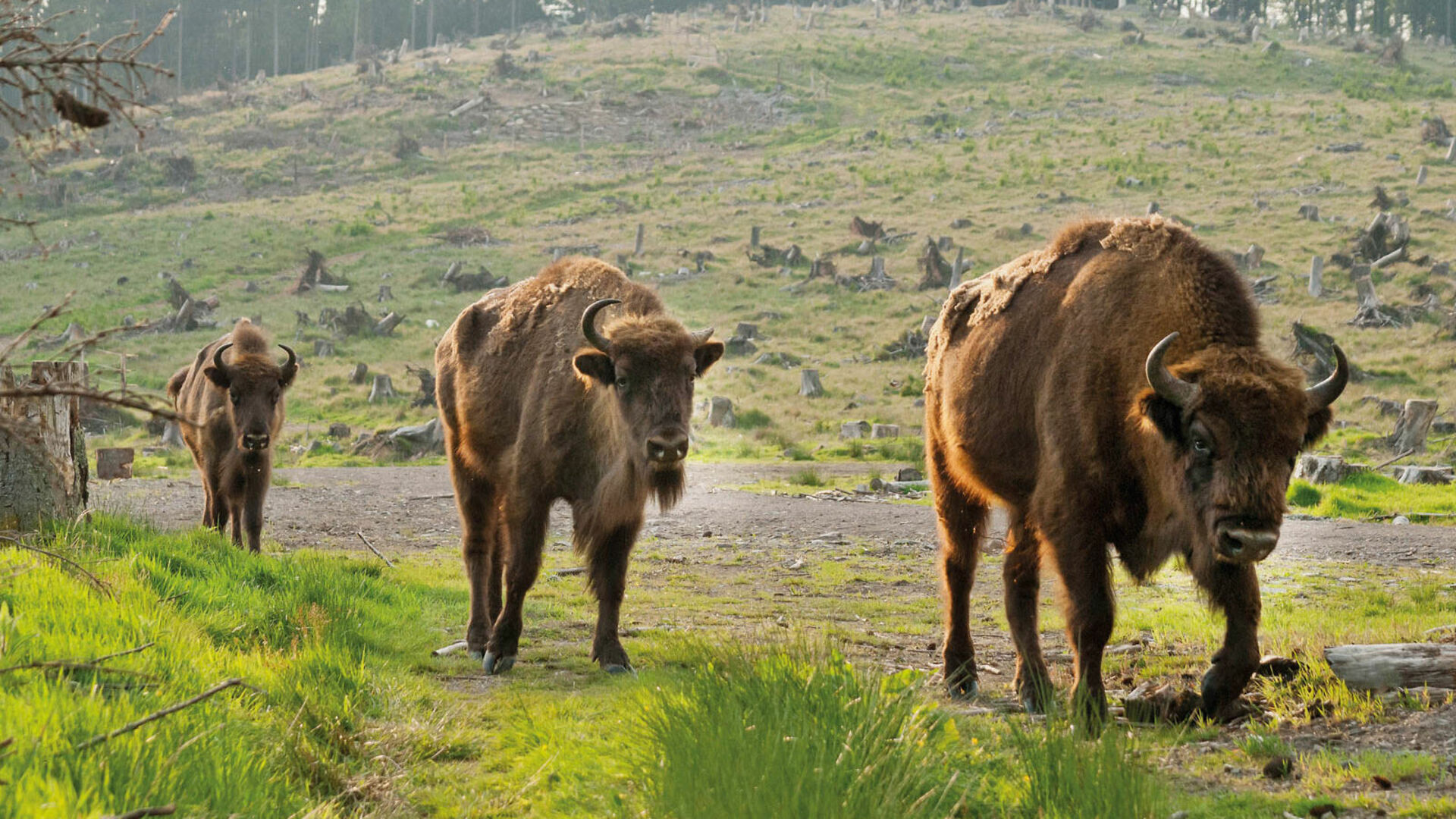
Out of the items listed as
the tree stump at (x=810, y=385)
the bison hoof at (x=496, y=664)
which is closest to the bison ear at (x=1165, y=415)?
the bison hoof at (x=496, y=664)

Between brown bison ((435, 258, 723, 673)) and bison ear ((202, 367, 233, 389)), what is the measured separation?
3.98m

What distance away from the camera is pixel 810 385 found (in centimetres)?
2775

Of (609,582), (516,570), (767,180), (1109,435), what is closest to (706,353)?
(609,582)

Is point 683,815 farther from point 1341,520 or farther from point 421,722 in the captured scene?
point 1341,520

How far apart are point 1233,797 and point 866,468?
50.1 ft

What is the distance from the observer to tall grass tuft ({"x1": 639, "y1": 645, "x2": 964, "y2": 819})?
343 cm

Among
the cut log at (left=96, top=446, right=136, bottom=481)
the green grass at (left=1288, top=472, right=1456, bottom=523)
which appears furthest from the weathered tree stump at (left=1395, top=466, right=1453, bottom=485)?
the cut log at (left=96, top=446, right=136, bottom=481)

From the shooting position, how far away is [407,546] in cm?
1269

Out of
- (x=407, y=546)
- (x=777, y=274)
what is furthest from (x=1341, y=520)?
(x=777, y=274)

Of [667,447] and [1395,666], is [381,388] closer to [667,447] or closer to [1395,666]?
[667,447]

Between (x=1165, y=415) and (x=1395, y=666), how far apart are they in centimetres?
173

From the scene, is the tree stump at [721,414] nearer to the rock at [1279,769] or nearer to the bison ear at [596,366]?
the bison ear at [596,366]

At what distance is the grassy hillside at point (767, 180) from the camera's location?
1246 inches

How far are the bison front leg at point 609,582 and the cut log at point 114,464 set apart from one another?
47.3 feet
